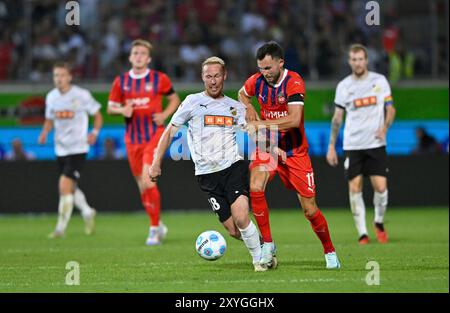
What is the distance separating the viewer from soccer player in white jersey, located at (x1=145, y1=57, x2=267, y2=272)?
9.91 meters

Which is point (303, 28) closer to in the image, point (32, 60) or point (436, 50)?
point (436, 50)

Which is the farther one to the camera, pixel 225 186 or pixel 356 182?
pixel 356 182

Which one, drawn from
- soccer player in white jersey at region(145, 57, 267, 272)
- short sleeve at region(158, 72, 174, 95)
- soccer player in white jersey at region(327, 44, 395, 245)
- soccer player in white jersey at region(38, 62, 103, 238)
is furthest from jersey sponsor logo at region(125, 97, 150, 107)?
soccer player in white jersey at region(145, 57, 267, 272)

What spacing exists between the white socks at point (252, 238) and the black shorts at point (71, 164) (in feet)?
21.3

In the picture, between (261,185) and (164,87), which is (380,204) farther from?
(261,185)

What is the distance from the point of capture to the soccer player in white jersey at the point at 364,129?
13.9 meters


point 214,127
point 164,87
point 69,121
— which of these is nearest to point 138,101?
point 164,87

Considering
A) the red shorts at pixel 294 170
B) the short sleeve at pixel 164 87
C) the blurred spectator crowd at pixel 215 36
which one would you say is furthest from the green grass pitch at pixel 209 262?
the blurred spectator crowd at pixel 215 36

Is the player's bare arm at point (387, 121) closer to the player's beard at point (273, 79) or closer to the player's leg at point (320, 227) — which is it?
the player's leg at point (320, 227)

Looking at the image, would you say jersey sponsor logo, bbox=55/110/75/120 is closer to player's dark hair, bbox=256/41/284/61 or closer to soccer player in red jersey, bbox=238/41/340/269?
soccer player in red jersey, bbox=238/41/340/269

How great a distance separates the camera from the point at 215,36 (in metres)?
23.7

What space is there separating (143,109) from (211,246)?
15.3 feet

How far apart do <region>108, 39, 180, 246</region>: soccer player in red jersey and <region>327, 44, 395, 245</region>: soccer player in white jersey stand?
2559mm
